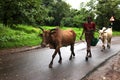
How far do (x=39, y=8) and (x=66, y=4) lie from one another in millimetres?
34000

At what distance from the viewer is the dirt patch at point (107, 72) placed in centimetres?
1076

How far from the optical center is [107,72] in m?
11.7

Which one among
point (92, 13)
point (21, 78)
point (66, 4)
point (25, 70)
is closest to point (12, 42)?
point (25, 70)

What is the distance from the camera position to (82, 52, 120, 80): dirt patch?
10.8 meters

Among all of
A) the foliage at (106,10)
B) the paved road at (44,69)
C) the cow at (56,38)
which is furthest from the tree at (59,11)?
the cow at (56,38)

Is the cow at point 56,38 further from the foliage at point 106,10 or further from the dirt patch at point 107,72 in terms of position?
the foliage at point 106,10

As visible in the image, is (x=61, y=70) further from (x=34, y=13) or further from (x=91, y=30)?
(x=34, y=13)

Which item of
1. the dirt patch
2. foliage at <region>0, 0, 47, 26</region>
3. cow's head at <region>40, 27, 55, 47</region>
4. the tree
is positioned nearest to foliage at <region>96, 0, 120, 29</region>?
the tree

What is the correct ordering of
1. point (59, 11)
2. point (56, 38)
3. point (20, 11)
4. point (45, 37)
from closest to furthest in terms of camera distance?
1. point (45, 37)
2. point (56, 38)
3. point (20, 11)
4. point (59, 11)

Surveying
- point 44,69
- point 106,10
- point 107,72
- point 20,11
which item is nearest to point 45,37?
point 44,69

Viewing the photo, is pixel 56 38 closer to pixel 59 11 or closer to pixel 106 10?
pixel 106 10

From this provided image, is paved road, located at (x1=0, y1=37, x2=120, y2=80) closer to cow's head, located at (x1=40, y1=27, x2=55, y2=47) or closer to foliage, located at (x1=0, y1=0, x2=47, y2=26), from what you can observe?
cow's head, located at (x1=40, y1=27, x2=55, y2=47)

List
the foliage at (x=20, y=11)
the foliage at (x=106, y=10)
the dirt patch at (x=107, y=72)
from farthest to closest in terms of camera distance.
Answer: the foliage at (x=106, y=10) → the foliage at (x=20, y=11) → the dirt patch at (x=107, y=72)

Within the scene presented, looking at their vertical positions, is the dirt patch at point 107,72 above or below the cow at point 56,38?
below
